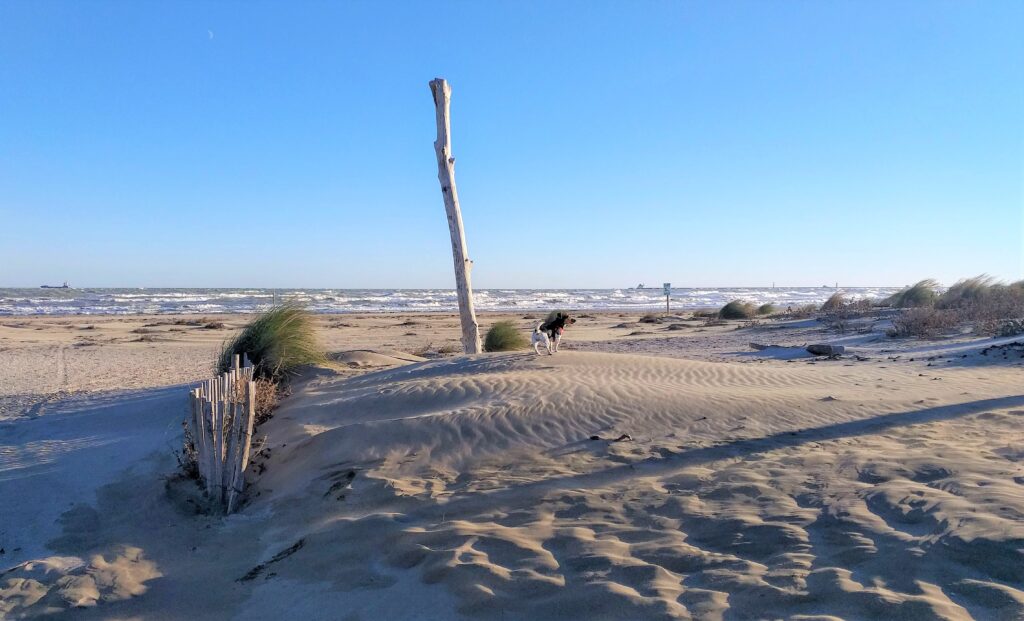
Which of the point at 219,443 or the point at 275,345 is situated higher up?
the point at 275,345

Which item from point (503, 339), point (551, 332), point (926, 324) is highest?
point (551, 332)

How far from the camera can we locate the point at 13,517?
558 cm

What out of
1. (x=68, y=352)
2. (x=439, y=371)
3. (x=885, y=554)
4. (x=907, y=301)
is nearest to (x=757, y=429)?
(x=885, y=554)

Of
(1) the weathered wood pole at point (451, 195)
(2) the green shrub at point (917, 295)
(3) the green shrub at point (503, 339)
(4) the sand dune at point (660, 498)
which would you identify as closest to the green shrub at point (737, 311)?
(2) the green shrub at point (917, 295)

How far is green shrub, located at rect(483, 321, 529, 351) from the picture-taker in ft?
49.0

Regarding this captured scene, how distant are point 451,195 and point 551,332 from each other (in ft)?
11.6

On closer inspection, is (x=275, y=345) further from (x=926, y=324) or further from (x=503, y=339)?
(x=926, y=324)

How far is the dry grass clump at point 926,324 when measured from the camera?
15109mm

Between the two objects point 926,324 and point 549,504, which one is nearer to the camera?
point 549,504

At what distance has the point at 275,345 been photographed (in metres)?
10.4

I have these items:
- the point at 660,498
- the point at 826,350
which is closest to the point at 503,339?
the point at 826,350

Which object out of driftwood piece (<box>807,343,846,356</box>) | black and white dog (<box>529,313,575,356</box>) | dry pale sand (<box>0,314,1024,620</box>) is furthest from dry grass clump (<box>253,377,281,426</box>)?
driftwood piece (<box>807,343,846,356</box>)

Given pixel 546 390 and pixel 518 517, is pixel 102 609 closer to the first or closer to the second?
pixel 518 517

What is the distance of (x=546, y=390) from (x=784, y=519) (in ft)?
12.9
